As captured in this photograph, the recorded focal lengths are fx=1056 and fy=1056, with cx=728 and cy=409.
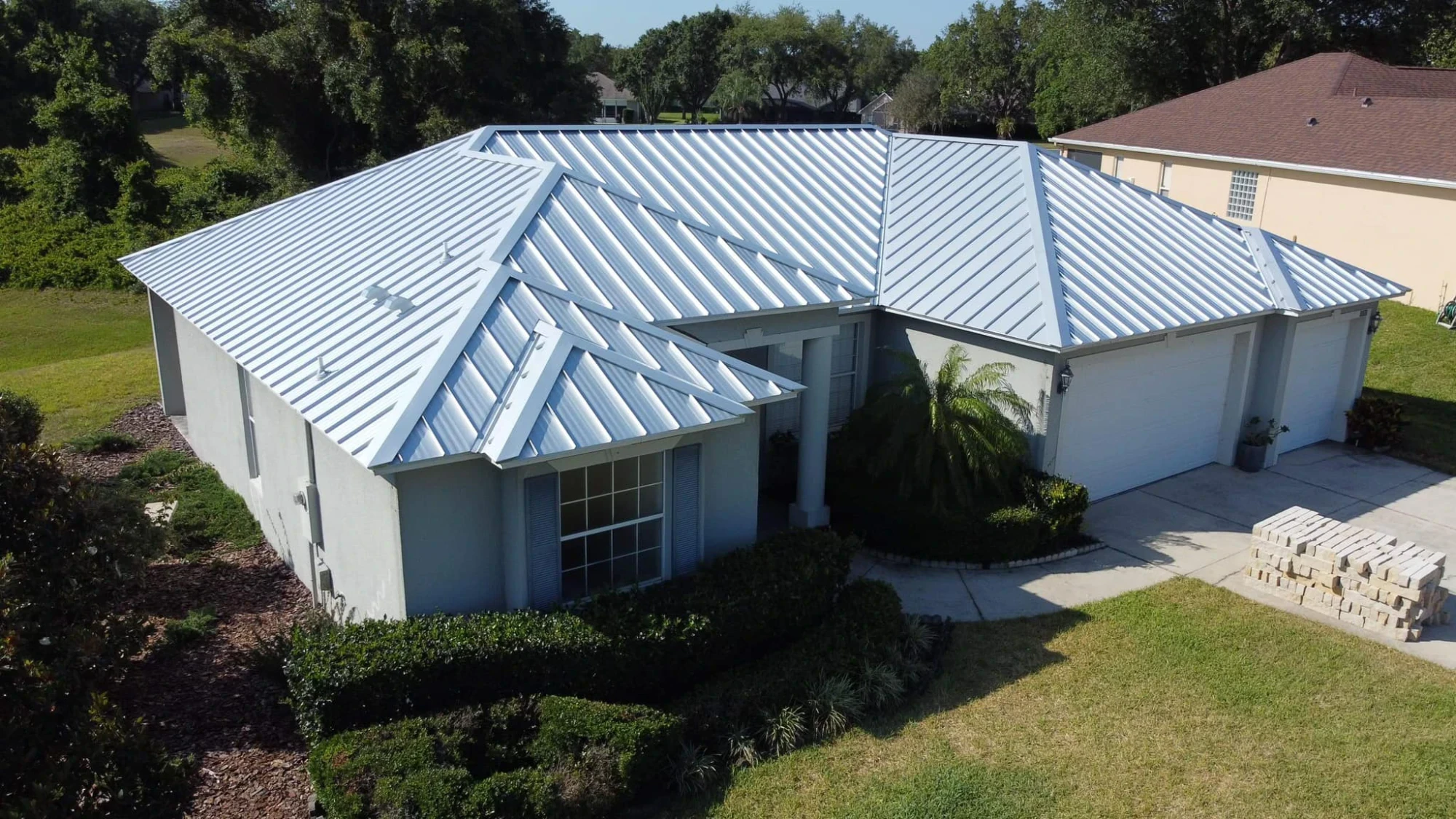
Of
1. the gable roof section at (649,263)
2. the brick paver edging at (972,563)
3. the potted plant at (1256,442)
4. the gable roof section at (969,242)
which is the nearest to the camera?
the gable roof section at (649,263)

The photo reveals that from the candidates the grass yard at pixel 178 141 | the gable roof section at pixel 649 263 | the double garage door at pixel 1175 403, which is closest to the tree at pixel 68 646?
the gable roof section at pixel 649 263

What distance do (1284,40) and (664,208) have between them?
43026 mm

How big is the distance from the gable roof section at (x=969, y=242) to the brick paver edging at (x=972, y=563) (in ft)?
9.23

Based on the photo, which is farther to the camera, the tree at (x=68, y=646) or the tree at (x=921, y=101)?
the tree at (x=921, y=101)

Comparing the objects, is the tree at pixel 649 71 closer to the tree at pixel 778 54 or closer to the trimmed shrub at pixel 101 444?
the tree at pixel 778 54

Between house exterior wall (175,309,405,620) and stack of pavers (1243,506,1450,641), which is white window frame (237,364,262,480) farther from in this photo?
stack of pavers (1243,506,1450,641)

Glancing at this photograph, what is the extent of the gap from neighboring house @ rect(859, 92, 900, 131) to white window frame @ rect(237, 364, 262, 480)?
7229cm

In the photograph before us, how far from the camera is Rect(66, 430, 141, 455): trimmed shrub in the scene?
17016mm

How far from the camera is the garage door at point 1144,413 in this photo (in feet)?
48.9

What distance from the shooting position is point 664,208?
45.8 feet

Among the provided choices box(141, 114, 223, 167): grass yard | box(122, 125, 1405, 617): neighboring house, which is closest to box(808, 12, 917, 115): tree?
box(141, 114, 223, 167): grass yard

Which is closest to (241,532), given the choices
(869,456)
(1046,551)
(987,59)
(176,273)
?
(176,273)

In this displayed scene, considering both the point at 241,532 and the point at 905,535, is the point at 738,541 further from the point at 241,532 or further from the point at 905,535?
the point at 241,532

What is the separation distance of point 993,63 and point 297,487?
7178cm
